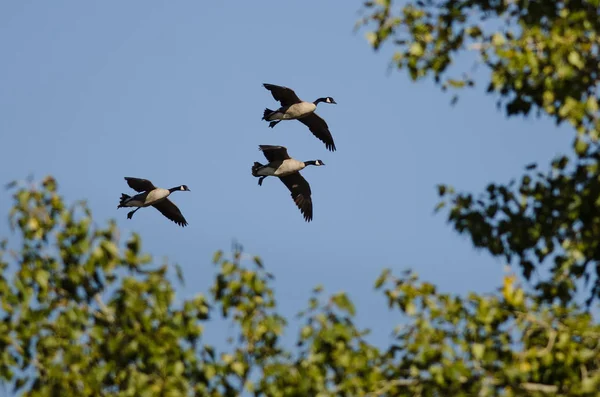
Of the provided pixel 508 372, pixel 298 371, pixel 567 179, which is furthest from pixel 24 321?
pixel 567 179

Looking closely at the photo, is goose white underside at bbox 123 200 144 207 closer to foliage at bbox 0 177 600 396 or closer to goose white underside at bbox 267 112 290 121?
goose white underside at bbox 267 112 290 121

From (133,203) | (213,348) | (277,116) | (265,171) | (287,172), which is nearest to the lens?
(213,348)

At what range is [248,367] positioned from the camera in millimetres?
13625

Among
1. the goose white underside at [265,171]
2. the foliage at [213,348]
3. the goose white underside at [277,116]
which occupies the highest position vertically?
the goose white underside at [277,116]

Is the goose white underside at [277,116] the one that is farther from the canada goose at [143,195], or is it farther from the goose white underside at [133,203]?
the goose white underside at [133,203]

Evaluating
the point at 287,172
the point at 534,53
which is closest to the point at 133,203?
the point at 287,172

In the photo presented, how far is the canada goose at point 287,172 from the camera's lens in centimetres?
3253

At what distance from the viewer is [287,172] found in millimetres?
33219

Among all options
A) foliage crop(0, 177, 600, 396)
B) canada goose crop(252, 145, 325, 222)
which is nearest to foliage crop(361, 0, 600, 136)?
foliage crop(0, 177, 600, 396)

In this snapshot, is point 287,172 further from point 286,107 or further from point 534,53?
point 534,53

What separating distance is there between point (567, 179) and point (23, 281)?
6511 millimetres

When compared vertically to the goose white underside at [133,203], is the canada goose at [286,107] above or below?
above

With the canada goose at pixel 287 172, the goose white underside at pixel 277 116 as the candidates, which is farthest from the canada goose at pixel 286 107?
the canada goose at pixel 287 172

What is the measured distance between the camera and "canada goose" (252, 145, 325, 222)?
32531 millimetres
